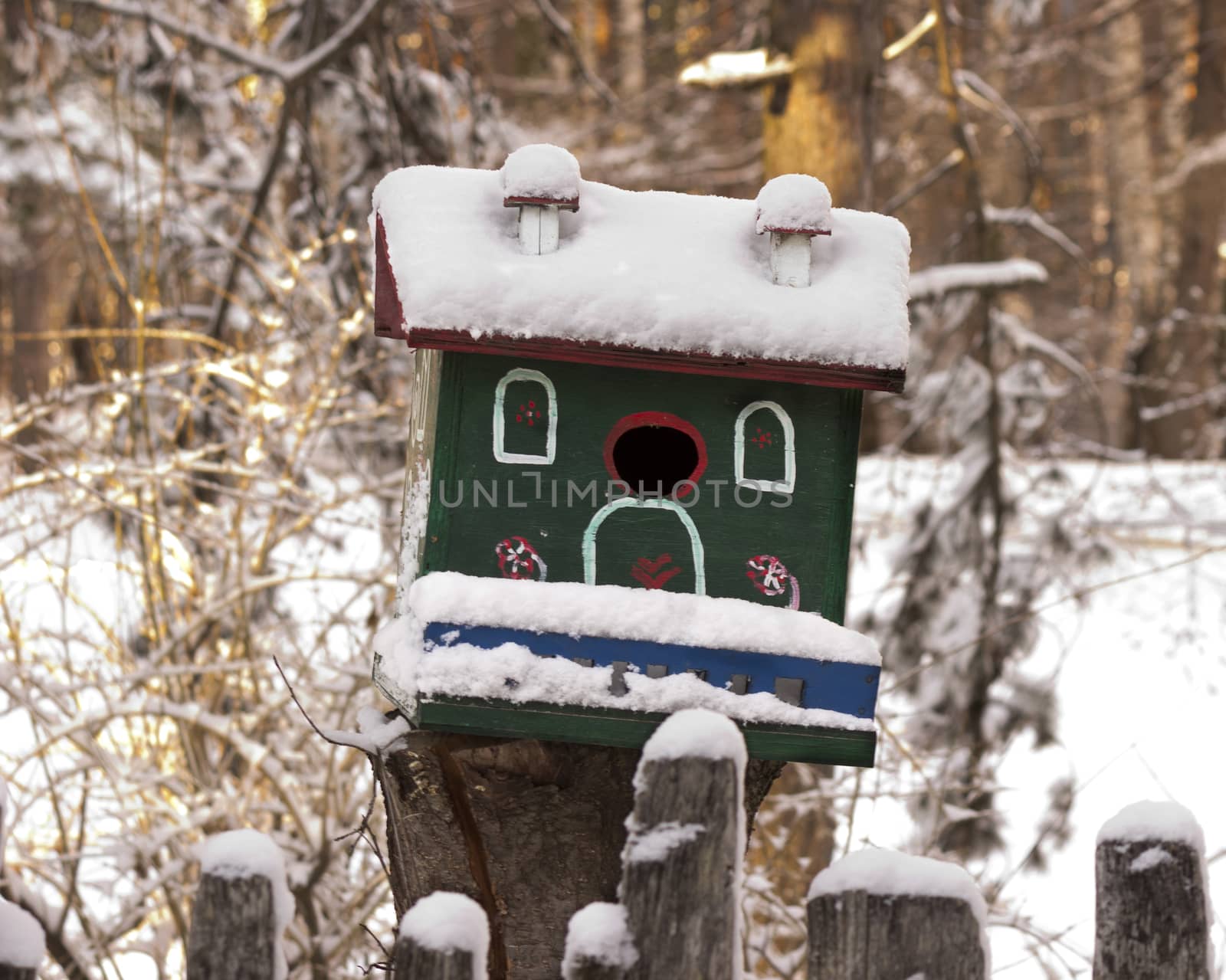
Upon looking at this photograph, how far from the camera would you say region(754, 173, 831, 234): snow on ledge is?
74.2 inches

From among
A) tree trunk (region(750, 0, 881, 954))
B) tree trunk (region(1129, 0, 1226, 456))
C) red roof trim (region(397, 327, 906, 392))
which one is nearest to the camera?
red roof trim (region(397, 327, 906, 392))

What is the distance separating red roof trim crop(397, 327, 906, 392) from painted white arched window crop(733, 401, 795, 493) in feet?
0.27

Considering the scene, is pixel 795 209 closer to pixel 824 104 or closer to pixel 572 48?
pixel 824 104

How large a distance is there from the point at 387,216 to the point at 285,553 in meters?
5.60

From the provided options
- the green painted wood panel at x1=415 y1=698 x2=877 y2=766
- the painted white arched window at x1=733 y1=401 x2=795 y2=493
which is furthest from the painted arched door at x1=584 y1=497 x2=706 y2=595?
the green painted wood panel at x1=415 y1=698 x2=877 y2=766

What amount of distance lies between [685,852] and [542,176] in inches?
39.2

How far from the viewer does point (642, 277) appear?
1.87 m

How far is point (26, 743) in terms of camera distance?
5828 mm

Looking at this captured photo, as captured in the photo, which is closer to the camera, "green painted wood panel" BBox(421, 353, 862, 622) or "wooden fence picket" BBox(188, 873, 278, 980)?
"wooden fence picket" BBox(188, 873, 278, 980)

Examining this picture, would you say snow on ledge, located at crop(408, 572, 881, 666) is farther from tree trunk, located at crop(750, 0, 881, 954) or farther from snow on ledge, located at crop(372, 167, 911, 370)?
tree trunk, located at crop(750, 0, 881, 954)

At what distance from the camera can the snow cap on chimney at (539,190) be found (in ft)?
6.08

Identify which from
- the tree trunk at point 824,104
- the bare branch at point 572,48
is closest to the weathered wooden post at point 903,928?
the tree trunk at point 824,104

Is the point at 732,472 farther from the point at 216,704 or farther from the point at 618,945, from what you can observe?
the point at 216,704

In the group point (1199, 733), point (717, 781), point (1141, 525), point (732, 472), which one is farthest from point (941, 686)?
point (717, 781)
